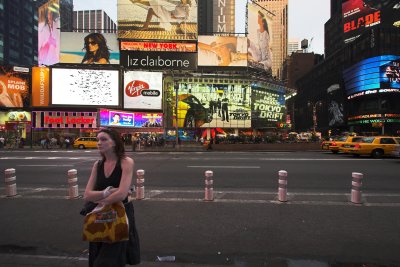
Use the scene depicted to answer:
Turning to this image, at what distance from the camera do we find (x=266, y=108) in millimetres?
75500

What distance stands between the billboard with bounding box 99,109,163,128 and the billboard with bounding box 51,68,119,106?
4.11 meters

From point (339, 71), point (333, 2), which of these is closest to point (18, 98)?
point (339, 71)

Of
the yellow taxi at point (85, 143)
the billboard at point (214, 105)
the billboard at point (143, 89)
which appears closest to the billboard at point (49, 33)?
the billboard at point (143, 89)

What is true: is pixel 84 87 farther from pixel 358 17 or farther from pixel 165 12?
pixel 358 17

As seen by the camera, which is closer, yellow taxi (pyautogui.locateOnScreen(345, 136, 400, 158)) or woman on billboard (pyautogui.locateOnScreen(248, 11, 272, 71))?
yellow taxi (pyautogui.locateOnScreen(345, 136, 400, 158))

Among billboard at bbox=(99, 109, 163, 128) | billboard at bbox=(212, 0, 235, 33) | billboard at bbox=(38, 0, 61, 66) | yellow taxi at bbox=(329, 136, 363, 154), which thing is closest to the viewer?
yellow taxi at bbox=(329, 136, 363, 154)

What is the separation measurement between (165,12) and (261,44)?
856 inches

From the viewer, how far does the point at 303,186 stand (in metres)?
11.2

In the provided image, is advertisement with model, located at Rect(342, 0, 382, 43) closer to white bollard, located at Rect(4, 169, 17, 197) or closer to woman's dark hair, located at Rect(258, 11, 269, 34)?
woman's dark hair, located at Rect(258, 11, 269, 34)

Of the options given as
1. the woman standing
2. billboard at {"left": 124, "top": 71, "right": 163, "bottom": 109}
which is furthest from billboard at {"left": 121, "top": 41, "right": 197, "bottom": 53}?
the woman standing

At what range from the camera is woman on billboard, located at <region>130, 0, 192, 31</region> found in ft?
211

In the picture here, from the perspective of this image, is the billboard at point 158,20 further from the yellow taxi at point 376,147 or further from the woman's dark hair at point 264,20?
the yellow taxi at point 376,147

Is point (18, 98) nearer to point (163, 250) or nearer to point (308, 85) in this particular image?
point (163, 250)

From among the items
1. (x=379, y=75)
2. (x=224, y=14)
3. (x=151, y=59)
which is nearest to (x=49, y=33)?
(x=151, y=59)
